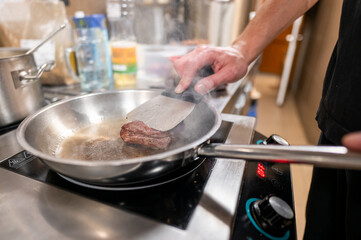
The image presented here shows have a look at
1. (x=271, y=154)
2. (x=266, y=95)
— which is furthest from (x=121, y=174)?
(x=266, y=95)

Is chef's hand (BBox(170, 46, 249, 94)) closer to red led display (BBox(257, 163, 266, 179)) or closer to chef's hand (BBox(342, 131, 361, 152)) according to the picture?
red led display (BBox(257, 163, 266, 179))

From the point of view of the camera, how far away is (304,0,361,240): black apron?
496 mm

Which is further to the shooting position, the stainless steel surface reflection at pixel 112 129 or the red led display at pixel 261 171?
the red led display at pixel 261 171

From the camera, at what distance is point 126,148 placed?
56 centimetres

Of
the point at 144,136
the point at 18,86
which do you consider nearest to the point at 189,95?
the point at 144,136

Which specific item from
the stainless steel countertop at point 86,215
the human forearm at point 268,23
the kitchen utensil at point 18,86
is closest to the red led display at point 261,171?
the stainless steel countertop at point 86,215

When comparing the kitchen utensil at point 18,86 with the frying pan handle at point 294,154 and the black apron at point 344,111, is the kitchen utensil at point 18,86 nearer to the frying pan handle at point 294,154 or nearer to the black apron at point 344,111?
the frying pan handle at point 294,154

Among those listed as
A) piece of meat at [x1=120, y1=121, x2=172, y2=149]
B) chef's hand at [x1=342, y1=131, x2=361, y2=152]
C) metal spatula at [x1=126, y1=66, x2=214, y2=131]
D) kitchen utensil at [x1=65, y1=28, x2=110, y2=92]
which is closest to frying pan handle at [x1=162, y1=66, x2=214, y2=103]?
metal spatula at [x1=126, y1=66, x2=214, y2=131]

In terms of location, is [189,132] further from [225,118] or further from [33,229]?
[33,229]

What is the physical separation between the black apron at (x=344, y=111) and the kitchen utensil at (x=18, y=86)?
0.81 m

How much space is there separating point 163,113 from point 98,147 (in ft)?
0.64

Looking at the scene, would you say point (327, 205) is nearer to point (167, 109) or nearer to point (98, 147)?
point (167, 109)

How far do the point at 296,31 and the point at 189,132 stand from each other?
3.04m

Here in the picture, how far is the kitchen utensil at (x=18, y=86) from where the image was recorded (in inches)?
24.2
